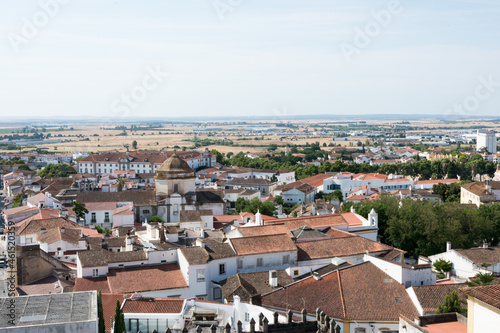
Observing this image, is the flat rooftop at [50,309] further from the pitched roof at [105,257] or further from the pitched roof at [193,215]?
the pitched roof at [193,215]

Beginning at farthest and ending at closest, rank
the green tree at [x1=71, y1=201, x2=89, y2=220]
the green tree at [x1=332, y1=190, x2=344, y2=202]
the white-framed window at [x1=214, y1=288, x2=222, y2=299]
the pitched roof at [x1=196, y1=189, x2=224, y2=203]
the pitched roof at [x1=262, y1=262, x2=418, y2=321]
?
1. the green tree at [x1=332, y1=190, x2=344, y2=202]
2. the pitched roof at [x1=196, y1=189, x2=224, y2=203]
3. the green tree at [x1=71, y1=201, x2=89, y2=220]
4. the white-framed window at [x1=214, y1=288, x2=222, y2=299]
5. the pitched roof at [x1=262, y1=262, x2=418, y2=321]

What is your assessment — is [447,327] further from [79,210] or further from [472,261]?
[79,210]

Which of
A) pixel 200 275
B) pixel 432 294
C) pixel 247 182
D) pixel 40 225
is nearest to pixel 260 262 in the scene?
pixel 200 275

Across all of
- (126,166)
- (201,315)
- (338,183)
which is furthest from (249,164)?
(201,315)

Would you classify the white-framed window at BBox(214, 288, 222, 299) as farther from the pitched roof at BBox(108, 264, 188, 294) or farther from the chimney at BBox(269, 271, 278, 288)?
the chimney at BBox(269, 271, 278, 288)

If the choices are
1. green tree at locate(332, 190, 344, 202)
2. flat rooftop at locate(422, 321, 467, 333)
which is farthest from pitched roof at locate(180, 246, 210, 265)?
green tree at locate(332, 190, 344, 202)

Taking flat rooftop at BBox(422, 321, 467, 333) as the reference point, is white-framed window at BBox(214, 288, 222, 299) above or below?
below

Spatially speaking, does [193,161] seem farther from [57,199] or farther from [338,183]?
[57,199]
